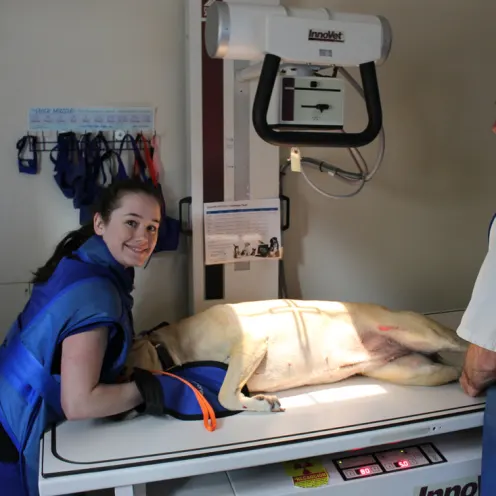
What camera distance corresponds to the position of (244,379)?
1694 millimetres

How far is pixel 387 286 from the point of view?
2602 millimetres

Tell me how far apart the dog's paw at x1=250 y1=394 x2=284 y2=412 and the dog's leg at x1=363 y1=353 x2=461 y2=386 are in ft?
1.19

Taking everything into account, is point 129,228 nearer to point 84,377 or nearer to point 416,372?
point 84,377

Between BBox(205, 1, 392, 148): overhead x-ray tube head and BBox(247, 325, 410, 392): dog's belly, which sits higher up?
BBox(205, 1, 392, 148): overhead x-ray tube head

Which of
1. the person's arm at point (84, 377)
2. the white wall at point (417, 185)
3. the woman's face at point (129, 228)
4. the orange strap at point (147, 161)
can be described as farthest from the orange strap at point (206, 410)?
the white wall at point (417, 185)

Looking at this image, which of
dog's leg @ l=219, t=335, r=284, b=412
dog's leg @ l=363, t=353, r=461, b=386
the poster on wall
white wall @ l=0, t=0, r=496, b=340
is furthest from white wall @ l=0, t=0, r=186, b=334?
dog's leg @ l=363, t=353, r=461, b=386

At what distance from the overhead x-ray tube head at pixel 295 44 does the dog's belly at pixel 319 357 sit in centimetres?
62

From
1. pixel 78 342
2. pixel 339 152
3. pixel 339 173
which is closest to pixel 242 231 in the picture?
pixel 339 173

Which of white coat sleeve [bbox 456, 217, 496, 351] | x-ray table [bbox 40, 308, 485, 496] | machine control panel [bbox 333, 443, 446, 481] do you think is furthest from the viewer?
machine control panel [bbox 333, 443, 446, 481]

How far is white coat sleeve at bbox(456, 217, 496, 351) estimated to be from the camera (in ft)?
4.96

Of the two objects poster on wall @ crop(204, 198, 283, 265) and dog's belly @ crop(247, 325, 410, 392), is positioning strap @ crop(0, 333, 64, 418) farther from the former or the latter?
poster on wall @ crop(204, 198, 283, 265)

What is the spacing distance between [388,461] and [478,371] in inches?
14.2

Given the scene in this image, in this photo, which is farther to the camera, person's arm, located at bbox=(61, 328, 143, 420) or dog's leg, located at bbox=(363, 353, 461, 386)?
dog's leg, located at bbox=(363, 353, 461, 386)

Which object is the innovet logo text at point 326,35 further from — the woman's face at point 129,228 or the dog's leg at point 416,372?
the dog's leg at point 416,372
